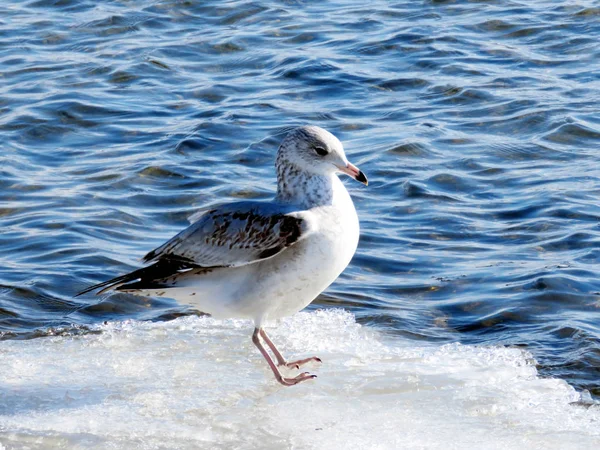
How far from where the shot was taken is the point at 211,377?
20.8 feet

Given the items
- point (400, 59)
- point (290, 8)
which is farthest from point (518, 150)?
point (290, 8)

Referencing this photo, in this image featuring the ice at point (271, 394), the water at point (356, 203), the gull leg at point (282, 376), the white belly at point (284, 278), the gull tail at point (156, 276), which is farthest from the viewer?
the gull tail at point (156, 276)

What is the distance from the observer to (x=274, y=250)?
6.02 metres

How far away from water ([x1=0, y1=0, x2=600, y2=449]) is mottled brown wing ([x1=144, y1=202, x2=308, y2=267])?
62 centimetres

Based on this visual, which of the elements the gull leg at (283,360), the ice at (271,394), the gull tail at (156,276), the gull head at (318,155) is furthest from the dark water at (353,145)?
the gull head at (318,155)

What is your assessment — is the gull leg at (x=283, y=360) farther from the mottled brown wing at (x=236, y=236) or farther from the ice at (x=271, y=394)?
the mottled brown wing at (x=236, y=236)

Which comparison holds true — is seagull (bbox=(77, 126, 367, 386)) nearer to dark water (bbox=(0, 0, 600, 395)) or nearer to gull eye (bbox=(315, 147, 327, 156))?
gull eye (bbox=(315, 147, 327, 156))

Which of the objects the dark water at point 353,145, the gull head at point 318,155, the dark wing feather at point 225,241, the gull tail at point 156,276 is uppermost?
the gull head at point 318,155

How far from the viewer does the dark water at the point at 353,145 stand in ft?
25.0

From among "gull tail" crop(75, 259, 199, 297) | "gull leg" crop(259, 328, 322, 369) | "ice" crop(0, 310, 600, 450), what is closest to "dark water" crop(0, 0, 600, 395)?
"ice" crop(0, 310, 600, 450)

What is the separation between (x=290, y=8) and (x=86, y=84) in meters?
2.95

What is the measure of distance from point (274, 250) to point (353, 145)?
4.22 metres

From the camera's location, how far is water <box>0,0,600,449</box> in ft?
19.5

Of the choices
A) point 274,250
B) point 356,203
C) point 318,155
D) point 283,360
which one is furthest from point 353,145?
point 274,250
